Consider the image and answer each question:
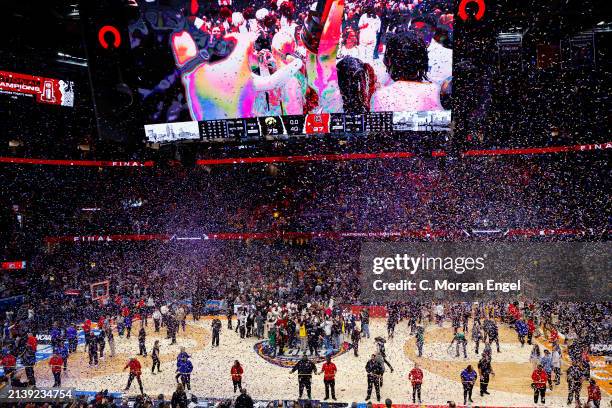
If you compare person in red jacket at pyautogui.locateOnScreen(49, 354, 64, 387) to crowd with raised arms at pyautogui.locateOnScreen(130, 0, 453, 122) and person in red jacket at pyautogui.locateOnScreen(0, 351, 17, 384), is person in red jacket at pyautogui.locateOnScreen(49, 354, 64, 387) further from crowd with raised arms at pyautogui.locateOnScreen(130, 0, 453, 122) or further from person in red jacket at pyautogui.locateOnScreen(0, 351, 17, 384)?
crowd with raised arms at pyautogui.locateOnScreen(130, 0, 453, 122)

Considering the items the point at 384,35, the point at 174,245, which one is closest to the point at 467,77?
the point at 384,35

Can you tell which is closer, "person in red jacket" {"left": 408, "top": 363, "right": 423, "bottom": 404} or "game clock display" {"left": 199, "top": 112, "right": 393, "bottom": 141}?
"person in red jacket" {"left": 408, "top": 363, "right": 423, "bottom": 404}

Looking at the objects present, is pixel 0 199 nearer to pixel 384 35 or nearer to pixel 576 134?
pixel 384 35

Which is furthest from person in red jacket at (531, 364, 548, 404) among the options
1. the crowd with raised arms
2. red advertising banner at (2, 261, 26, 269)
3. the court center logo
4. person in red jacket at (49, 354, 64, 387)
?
red advertising banner at (2, 261, 26, 269)

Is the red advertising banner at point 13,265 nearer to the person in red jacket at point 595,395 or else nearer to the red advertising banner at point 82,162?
the red advertising banner at point 82,162

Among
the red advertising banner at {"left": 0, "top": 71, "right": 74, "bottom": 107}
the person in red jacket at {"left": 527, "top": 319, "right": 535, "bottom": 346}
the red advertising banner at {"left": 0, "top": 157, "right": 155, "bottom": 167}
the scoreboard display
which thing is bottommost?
the person in red jacket at {"left": 527, "top": 319, "right": 535, "bottom": 346}

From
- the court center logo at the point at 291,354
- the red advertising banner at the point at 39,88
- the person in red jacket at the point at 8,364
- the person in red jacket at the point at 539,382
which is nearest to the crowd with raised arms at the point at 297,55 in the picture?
the person in red jacket at the point at 539,382

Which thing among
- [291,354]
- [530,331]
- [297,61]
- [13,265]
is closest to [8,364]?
[291,354]
